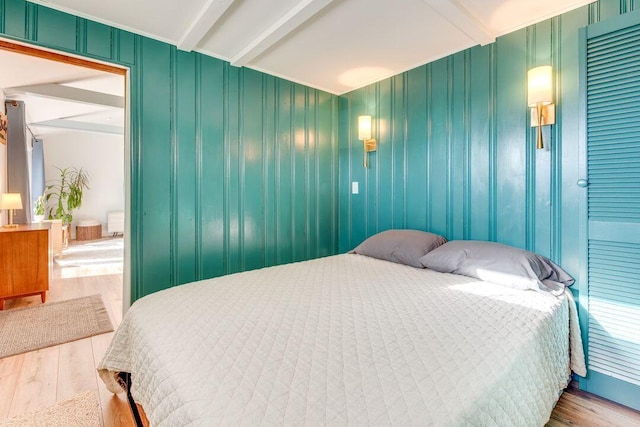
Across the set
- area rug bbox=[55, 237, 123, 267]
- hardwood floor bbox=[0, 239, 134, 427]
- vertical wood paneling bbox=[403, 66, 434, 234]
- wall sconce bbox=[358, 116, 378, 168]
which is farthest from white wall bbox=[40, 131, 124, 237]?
vertical wood paneling bbox=[403, 66, 434, 234]

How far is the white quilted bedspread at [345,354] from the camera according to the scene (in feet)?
2.69

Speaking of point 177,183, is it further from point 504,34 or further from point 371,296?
point 504,34

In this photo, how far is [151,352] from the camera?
1.15m

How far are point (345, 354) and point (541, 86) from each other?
6.67 ft

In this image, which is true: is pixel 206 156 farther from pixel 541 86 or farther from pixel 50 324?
pixel 541 86

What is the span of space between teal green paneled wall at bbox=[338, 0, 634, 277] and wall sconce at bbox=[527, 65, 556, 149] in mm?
56

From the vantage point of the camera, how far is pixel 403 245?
2451 millimetres

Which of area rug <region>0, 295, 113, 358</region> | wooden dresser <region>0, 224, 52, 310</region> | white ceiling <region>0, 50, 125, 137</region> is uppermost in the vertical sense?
white ceiling <region>0, 50, 125, 137</region>

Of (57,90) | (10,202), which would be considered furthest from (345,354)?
(57,90)

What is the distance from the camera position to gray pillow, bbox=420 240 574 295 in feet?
5.93

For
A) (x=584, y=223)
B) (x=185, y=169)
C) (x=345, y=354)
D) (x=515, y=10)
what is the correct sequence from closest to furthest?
(x=345, y=354) < (x=584, y=223) < (x=515, y=10) < (x=185, y=169)

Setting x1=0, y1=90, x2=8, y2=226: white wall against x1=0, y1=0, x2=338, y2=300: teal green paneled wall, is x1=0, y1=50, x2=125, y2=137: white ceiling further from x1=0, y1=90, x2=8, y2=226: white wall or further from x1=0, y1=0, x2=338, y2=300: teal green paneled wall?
x1=0, y1=0, x2=338, y2=300: teal green paneled wall

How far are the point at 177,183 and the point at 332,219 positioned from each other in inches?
65.7

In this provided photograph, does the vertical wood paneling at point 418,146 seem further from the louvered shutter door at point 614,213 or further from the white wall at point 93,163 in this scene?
the white wall at point 93,163
